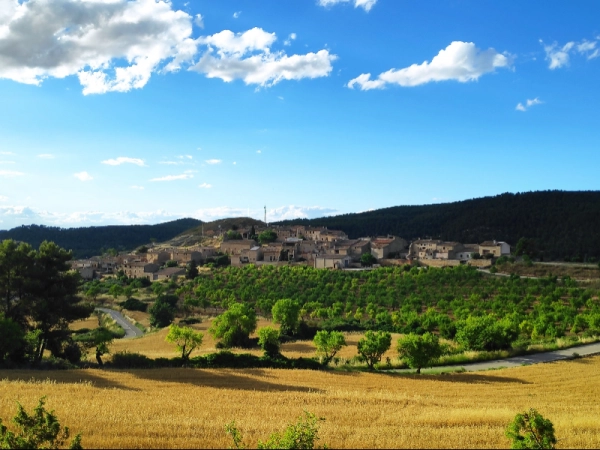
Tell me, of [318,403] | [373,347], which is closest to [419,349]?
[373,347]

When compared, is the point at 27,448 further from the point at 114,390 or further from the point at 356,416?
the point at 114,390

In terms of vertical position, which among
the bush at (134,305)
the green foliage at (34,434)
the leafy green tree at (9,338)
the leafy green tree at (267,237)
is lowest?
the bush at (134,305)

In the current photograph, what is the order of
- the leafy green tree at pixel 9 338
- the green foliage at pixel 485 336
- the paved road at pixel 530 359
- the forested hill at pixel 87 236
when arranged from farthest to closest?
the forested hill at pixel 87 236 < the green foliage at pixel 485 336 < the paved road at pixel 530 359 < the leafy green tree at pixel 9 338

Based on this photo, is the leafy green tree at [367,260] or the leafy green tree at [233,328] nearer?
the leafy green tree at [233,328]

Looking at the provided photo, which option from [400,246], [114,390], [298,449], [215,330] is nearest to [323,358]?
[215,330]

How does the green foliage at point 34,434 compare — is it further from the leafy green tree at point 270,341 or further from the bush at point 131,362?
the leafy green tree at point 270,341

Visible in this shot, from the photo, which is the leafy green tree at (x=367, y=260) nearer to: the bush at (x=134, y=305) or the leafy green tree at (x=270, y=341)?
the bush at (x=134, y=305)

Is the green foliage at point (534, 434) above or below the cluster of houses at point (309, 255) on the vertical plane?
below

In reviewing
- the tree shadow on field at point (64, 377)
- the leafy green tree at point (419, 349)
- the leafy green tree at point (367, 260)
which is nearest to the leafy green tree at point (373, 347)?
the leafy green tree at point (419, 349)

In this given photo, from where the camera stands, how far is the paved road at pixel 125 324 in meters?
53.2

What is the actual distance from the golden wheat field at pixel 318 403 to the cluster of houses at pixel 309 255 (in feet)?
196

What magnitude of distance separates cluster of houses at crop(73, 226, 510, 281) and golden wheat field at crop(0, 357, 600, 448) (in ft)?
196

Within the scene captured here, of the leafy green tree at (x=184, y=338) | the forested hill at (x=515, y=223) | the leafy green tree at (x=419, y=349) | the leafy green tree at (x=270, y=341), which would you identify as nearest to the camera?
the leafy green tree at (x=419, y=349)

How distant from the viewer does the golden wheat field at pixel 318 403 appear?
12688 millimetres
